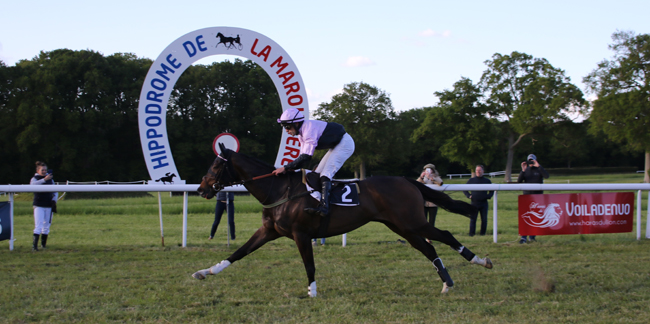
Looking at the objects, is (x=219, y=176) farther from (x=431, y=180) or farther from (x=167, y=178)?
(x=431, y=180)

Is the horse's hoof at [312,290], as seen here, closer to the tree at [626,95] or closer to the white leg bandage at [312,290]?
the white leg bandage at [312,290]

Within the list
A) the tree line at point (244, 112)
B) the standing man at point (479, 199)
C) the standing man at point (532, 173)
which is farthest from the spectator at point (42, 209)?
the tree line at point (244, 112)

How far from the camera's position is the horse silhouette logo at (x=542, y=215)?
285 inches

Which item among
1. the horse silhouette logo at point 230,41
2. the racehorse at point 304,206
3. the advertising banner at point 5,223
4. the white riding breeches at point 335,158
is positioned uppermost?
the horse silhouette logo at point 230,41

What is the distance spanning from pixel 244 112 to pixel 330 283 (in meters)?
31.5

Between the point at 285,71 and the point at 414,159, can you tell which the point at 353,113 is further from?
the point at 285,71

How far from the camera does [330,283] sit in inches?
191

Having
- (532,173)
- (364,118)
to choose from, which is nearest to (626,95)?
(364,118)

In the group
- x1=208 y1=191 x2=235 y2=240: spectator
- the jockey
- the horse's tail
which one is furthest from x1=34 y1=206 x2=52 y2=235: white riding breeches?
the horse's tail

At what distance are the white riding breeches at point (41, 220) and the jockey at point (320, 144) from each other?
4.28 meters

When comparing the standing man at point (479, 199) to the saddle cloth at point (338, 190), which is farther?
the standing man at point (479, 199)

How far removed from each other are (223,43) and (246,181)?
128 inches

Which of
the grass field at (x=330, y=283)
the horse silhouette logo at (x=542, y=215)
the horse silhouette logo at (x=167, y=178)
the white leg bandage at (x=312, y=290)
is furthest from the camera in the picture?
the horse silhouette logo at (x=542, y=215)

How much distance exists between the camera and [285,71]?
7.38 m
